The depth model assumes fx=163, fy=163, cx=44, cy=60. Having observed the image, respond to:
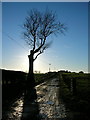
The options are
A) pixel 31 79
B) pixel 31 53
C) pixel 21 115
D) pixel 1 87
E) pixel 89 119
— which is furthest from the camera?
pixel 31 53

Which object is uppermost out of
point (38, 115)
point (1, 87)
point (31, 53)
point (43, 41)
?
point (43, 41)

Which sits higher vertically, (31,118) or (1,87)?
(1,87)

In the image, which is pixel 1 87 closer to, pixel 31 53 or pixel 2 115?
pixel 2 115

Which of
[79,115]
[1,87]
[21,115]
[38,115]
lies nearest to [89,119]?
[79,115]

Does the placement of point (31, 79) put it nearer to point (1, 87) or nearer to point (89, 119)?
point (1, 87)

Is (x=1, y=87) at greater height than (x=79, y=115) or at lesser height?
greater

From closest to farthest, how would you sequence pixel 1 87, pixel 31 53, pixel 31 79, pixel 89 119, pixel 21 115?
pixel 89 119
pixel 21 115
pixel 1 87
pixel 31 79
pixel 31 53

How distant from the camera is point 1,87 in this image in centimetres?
1076

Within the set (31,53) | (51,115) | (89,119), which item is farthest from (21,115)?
(31,53)

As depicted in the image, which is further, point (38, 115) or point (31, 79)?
point (31, 79)

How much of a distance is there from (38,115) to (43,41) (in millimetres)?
21214

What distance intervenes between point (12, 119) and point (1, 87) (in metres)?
4.97

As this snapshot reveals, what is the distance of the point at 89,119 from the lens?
6.05 meters

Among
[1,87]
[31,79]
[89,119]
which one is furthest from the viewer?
[31,79]
